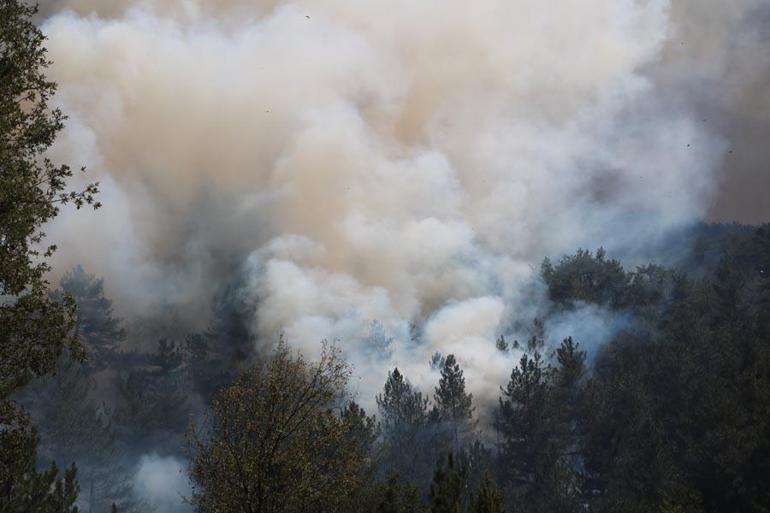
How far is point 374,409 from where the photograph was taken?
324 feet

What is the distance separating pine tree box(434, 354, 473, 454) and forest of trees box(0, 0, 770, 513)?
195 millimetres

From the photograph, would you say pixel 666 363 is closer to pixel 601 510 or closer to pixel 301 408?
pixel 601 510

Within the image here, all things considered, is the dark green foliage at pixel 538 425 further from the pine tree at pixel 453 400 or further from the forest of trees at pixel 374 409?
the pine tree at pixel 453 400

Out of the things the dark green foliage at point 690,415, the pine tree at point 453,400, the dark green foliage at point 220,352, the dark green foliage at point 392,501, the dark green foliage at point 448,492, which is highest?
the dark green foliage at point 220,352

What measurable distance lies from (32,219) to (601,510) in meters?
44.3

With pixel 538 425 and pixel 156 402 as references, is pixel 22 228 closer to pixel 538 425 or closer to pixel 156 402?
pixel 538 425

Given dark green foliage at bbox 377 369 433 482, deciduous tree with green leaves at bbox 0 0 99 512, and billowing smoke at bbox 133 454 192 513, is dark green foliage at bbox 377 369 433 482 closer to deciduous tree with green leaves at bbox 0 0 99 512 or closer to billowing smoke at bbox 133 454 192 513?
billowing smoke at bbox 133 454 192 513

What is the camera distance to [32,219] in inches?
619

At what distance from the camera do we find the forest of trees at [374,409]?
16.3m

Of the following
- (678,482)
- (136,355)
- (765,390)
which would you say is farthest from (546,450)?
(136,355)

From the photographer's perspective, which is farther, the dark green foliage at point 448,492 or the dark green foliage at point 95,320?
the dark green foliage at point 95,320

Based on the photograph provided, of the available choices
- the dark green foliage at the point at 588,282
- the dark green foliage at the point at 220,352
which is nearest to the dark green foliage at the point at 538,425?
the dark green foliage at the point at 588,282

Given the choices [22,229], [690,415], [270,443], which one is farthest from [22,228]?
[690,415]

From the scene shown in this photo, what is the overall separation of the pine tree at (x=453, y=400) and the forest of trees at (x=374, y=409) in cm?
20
